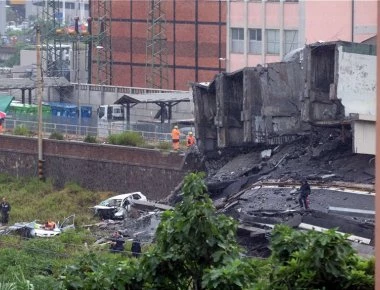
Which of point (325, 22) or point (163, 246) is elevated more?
point (325, 22)

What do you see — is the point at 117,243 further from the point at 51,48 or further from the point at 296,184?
the point at 51,48

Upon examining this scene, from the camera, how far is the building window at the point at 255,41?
3741cm

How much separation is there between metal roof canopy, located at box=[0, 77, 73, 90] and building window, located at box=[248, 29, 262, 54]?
7758mm

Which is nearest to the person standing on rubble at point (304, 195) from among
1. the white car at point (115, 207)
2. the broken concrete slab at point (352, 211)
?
the broken concrete slab at point (352, 211)

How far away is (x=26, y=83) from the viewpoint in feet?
133

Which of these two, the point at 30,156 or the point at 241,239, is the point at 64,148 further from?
the point at 241,239

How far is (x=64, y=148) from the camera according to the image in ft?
98.0

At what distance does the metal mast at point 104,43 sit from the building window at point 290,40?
10.2m

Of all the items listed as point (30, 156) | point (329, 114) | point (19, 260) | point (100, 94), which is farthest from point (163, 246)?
point (100, 94)

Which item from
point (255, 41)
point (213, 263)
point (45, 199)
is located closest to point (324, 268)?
point (213, 263)

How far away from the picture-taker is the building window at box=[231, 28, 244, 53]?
124ft

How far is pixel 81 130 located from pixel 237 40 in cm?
832

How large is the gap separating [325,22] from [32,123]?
9610mm

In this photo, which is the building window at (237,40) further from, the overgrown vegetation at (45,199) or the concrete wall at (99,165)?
the overgrown vegetation at (45,199)
